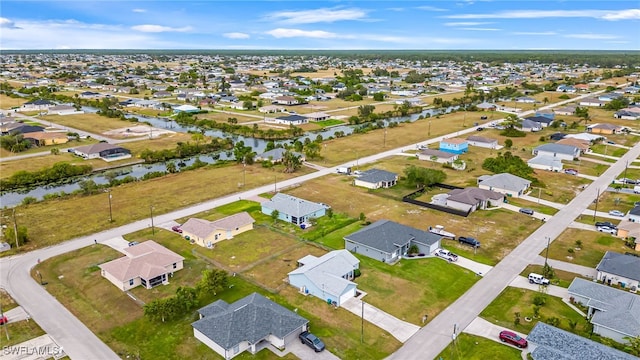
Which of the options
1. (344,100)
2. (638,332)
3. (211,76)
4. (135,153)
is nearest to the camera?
(638,332)

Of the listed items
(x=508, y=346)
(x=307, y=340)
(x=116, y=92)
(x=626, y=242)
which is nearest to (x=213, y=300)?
(x=307, y=340)

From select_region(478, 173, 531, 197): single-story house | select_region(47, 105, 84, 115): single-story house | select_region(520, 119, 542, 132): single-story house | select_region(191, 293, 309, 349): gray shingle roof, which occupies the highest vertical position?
select_region(47, 105, 84, 115): single-story house

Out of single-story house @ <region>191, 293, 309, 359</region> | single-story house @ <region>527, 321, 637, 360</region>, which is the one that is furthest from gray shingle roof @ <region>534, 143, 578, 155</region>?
single-story house @ <region>191, 293, 309, 359</region>

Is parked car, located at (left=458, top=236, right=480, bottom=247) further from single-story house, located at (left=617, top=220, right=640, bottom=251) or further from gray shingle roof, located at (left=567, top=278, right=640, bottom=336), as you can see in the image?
single-story house, located at (left=617, top=220, right=640, bottom=251)

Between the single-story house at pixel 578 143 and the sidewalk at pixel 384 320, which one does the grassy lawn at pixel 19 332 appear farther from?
the single-story house at pixel 578 143

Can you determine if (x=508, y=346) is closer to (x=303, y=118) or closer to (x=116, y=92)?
(x=303, y=118)

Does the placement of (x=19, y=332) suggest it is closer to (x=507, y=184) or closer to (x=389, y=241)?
(x=389, y=241)
